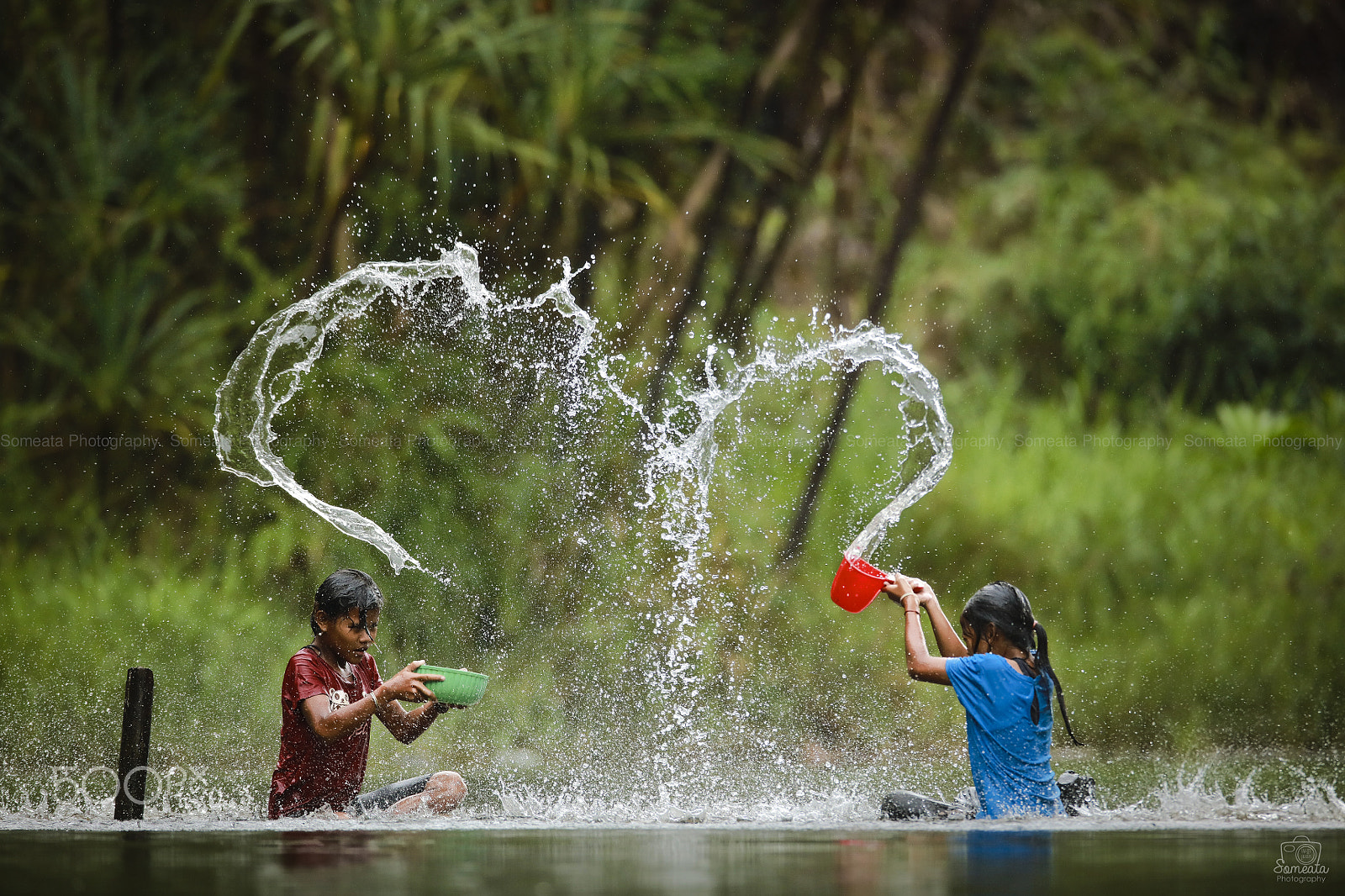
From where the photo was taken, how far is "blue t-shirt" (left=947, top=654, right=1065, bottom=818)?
512 centimetres

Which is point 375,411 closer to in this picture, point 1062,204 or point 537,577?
point 537,577

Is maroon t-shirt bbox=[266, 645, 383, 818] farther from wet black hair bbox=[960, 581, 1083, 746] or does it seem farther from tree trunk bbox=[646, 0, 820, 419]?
tree trunk bbox=[646, 0, 820, 419]

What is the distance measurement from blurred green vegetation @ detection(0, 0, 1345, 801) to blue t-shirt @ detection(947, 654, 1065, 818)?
144 inches

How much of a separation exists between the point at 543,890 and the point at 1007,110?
11.6 metres

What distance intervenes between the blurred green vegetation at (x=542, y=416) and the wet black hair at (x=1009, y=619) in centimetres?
379

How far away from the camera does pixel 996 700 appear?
5.13m

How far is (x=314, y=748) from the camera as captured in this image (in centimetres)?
521

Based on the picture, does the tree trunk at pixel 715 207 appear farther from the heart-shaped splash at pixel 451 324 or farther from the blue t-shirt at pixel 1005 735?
the blue t-shirt at pixel 1005 735

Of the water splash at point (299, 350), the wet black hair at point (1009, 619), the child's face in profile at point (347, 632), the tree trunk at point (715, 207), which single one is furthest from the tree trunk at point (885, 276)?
the child's face in profile at point (347, 632)

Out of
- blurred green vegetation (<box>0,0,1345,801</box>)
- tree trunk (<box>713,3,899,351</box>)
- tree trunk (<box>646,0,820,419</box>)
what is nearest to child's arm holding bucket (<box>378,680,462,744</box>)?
blurred green vegetation (<box>0,0,1345,801</box>)

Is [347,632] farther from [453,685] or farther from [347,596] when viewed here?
[453,685]

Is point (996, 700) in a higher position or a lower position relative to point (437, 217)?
lower

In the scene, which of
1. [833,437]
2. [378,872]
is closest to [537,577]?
[833,437]

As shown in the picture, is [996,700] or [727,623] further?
[727,623]
